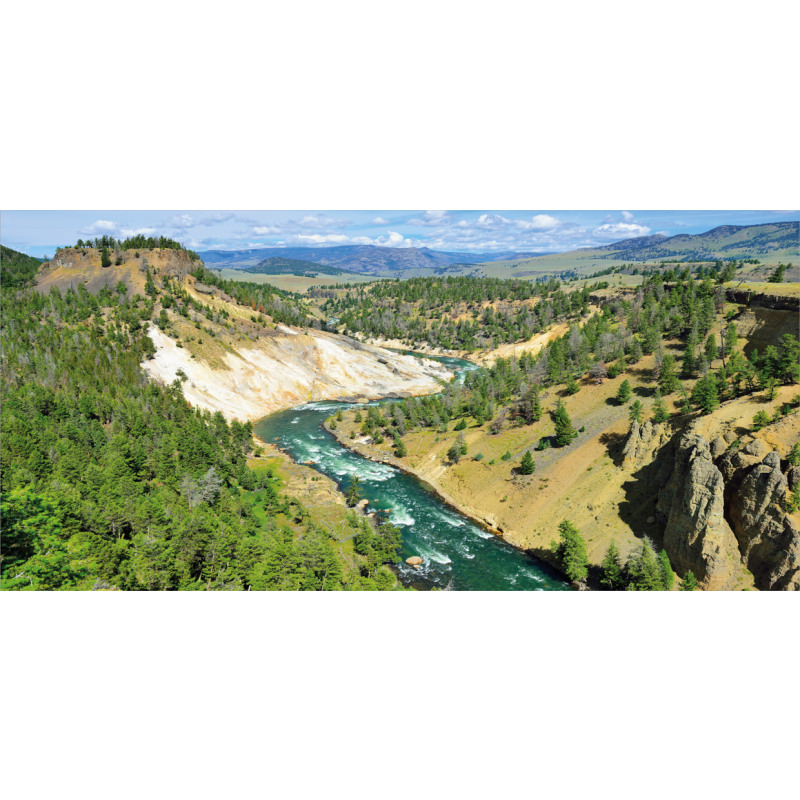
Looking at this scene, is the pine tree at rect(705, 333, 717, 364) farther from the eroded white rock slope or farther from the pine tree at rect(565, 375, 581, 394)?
the eroded white rock slope

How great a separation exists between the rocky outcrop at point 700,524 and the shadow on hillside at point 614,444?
21.3 ft

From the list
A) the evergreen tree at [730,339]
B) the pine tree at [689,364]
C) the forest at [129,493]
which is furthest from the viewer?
the evergreen tree at [730,339]

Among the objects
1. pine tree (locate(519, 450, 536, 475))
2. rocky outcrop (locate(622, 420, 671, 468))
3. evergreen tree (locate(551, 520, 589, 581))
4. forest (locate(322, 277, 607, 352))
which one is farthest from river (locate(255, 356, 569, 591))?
forest (locate(322, 277, 607, 352))

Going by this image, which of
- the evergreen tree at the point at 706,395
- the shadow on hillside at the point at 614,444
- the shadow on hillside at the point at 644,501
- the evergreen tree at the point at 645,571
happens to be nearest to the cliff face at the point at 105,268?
the shadow on hillside at the point at 614,444

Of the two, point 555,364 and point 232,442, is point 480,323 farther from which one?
point 232,442

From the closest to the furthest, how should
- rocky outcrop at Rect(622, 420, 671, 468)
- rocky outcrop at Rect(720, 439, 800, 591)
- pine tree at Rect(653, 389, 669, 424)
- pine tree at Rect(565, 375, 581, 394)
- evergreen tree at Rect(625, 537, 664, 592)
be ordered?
rocky outcrop at Rect(720, 439, 800, 591) → evergreen tree at Rect(625, 537, 664, 592) → rocky outcrop at Rect(622, 420, 671, 468) → pine tree at Rect(653, 389, 669, 424) → pine tree at Rect(565, 375, 581, 394)

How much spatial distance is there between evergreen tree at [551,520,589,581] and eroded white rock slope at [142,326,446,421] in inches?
1647

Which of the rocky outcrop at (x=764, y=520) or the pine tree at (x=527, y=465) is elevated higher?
the rocky outcrop at (x=764, y=520)

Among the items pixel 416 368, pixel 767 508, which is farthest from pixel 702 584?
pixel 416 368

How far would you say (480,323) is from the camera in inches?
4257

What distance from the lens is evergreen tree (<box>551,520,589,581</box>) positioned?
77.6ft

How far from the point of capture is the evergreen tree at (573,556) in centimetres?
2366

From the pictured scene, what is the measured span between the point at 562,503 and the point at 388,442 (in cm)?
1981

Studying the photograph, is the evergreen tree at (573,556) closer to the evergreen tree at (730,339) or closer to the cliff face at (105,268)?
the evergreen tree at (730,339)
